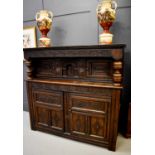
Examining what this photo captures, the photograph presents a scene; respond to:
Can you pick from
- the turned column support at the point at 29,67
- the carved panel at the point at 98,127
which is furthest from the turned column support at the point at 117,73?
the turned column support at the point at 29,67

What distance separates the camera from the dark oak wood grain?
5.69 ft

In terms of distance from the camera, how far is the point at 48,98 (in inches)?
85.2

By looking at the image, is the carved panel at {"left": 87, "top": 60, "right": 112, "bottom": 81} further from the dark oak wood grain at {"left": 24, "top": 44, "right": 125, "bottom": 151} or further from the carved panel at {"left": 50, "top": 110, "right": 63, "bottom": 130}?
the carved panel at {"left": 50, "top": 110, "right": 63, "bottom": 130}

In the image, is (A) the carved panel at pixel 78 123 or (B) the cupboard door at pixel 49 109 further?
(B) the cupboard door at pixel 49 109

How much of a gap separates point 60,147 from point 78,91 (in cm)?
84

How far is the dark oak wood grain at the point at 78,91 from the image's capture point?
1734 millimetres

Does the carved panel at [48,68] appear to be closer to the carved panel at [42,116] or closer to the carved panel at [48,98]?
the carved panel at [48,98]

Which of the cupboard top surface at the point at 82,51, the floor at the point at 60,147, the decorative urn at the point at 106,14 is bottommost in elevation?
the floor at the point at 60,147

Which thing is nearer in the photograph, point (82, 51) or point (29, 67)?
point (82, 51)

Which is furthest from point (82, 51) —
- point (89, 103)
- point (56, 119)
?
point (56, 119)

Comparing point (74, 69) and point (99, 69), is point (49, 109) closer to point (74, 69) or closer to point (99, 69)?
point (74, 69)
